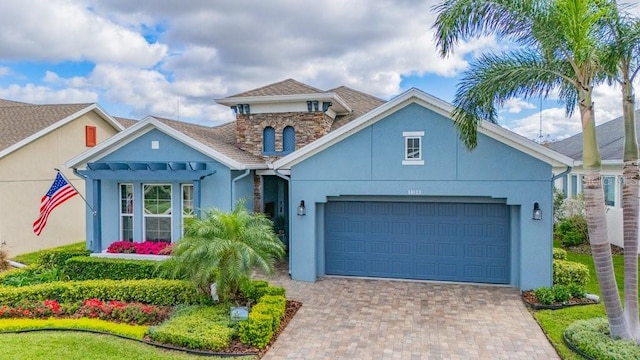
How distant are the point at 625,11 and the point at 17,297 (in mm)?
14492

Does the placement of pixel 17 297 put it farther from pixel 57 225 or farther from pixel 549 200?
pixel 549 200

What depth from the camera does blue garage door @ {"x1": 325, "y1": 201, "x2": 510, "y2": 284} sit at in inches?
482

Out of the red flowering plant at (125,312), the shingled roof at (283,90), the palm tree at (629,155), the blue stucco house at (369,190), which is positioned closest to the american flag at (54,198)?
the blue stucco house at (369,190)

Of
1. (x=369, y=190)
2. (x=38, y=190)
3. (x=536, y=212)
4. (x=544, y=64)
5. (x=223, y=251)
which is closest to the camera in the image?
(x=544, y=64)

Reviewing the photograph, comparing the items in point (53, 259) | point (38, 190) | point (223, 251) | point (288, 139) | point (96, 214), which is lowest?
point (53, 259)

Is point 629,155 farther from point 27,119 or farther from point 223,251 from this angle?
point 27,119

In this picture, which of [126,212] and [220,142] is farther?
[220,142]

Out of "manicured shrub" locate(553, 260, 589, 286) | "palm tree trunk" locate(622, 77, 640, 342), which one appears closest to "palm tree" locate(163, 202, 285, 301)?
"palm tree trunk" locate(622, 77, 640, 342)

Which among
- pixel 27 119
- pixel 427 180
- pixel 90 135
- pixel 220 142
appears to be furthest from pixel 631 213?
pixel 27 119

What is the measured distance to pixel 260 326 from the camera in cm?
815

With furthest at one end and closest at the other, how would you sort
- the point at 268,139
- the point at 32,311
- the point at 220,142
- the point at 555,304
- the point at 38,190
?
the point at 38,190
the point at 268,139
the point at 220,142
the point at 555,304
the point at 32,311

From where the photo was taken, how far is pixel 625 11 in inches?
312

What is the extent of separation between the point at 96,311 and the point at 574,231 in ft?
57.2

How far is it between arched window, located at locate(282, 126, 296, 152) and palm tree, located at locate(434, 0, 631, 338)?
7168mm
